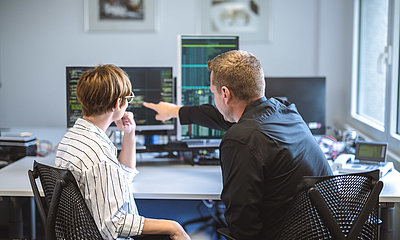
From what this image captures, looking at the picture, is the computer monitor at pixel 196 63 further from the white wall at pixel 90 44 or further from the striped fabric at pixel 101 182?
the white wall at pixel 90 44

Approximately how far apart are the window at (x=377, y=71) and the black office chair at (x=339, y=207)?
1.26 metres

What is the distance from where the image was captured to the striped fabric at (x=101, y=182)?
5.85 ft

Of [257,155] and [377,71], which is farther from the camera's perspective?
[377,71]

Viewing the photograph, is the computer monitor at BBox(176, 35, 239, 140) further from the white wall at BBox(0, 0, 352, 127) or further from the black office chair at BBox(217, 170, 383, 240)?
the white wall at BBox(0, 0, 352, 127)

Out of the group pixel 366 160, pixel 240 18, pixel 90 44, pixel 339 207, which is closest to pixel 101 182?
pixel 339 207

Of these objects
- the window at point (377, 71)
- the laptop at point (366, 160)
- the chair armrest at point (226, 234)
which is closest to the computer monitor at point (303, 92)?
the window at point (377, 71)

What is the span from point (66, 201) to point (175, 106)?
110cm

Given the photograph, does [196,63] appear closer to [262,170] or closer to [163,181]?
[163,181]

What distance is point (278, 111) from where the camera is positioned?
189 cm

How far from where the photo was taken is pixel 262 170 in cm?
170

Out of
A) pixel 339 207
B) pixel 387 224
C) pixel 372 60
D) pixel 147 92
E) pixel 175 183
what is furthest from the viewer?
pixel 372 60

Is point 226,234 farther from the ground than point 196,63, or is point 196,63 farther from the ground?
point 196,63

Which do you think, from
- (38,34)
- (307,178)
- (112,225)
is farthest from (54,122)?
(307,178)

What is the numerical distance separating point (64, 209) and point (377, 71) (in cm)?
222
